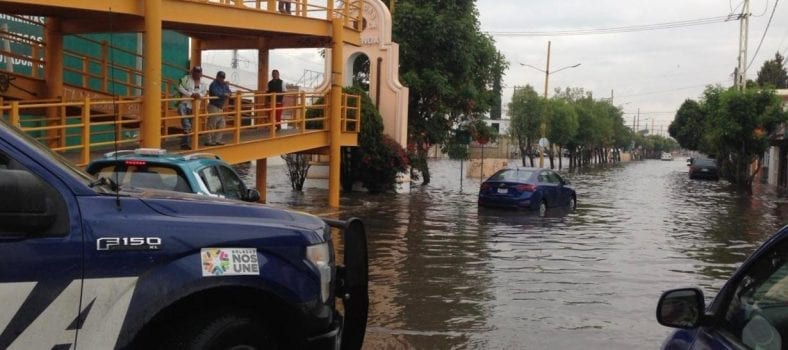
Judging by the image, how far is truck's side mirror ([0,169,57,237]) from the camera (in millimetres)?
3084

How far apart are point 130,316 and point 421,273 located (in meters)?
7.58

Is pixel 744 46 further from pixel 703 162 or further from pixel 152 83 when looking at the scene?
pixel 152 83

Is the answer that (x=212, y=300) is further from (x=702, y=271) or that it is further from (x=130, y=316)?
(x=702, y=271)

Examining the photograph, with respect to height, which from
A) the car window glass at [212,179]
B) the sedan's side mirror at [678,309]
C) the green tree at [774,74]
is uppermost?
the green tree at [774,74]

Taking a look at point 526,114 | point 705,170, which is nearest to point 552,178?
point 705,170

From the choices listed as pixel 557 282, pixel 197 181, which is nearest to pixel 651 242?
pixel 557 282

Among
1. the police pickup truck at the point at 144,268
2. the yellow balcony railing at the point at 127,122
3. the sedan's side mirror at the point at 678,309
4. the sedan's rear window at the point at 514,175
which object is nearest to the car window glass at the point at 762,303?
the sedan's side mirror at the point at 678,309

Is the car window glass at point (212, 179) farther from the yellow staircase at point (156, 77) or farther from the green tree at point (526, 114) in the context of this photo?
the green tree at point (526, 114)

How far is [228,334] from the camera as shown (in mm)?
3682

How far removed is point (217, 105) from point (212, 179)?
760 centimetres

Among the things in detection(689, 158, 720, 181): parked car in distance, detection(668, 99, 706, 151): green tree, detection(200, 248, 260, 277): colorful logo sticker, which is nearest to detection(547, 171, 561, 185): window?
detection(200, 248, 260, 277): colorful logo sticker

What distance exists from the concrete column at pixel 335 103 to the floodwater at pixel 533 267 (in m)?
0.82

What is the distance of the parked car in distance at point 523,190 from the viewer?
19766mm

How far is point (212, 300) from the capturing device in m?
3.72
